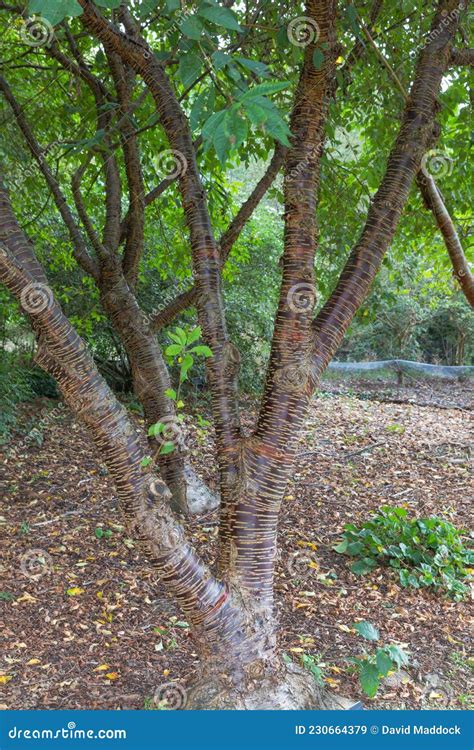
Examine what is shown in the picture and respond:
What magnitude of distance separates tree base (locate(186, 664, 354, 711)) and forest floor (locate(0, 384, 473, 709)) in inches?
7.5

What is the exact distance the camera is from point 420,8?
3359 millimetres

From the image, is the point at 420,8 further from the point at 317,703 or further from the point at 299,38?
the point at 317,703

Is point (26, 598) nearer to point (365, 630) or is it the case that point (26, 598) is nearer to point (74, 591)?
point (74, 591)

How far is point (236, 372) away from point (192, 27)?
130cm

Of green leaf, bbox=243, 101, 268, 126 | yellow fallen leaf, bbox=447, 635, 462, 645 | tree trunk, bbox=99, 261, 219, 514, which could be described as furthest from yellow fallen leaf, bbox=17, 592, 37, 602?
green leaf, bbox=243, 101, 268, 126

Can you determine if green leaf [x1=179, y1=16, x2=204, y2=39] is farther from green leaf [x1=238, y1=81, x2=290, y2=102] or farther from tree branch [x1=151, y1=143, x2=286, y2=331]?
tree branch [x1=151, y1=143, x2=286, y2=331]

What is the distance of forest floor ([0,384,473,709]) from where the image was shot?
2.48 m

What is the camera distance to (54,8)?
→ 3.83 ft

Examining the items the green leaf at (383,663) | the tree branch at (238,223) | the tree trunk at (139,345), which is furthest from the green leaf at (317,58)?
the green leaf at (383,663)

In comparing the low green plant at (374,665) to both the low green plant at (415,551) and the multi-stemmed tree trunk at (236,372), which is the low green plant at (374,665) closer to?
the multi-stemmed tree trunk at (236,372)

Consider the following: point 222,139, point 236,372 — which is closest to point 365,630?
point 236,372

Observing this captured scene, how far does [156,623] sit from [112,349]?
15.3ft

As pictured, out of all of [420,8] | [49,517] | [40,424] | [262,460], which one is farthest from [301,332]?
[40,424]

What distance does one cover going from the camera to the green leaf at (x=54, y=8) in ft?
3.80
